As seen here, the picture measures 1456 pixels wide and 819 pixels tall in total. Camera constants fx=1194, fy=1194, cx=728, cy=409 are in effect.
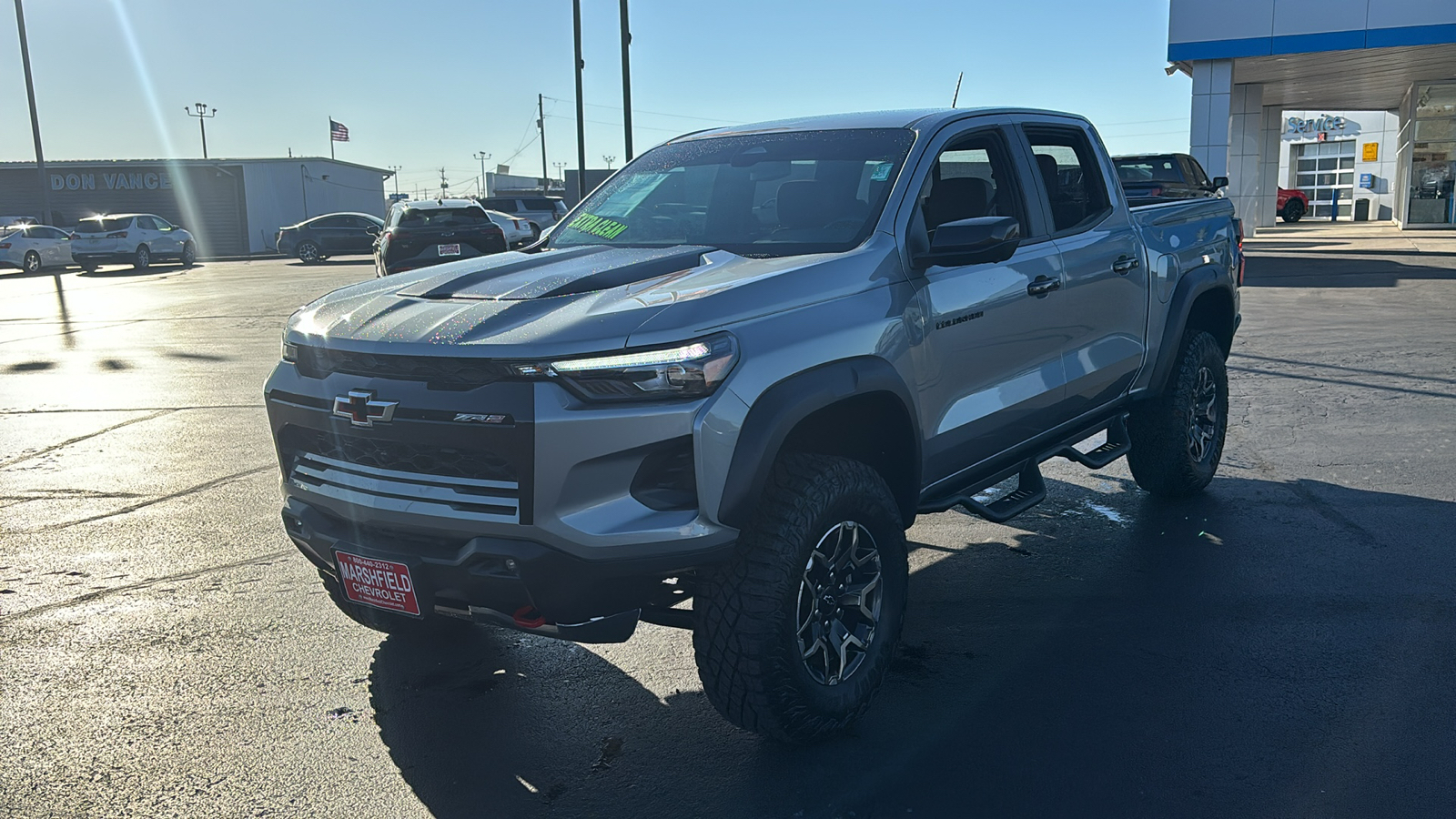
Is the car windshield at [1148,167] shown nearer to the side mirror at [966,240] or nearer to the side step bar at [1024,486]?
the side step bar at [1024,486]

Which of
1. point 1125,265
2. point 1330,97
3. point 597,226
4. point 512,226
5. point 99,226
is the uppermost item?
point 1330,97

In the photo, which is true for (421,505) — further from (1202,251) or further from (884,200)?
(1202,251)

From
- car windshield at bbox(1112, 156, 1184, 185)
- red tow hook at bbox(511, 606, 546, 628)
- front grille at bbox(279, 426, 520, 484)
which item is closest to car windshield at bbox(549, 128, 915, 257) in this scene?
front grille at bbox(279, 426, 520, 484)

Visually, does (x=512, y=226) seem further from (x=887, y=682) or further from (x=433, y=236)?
(x=887, y=682)

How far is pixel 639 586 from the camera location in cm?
321

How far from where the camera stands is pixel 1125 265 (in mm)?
5324

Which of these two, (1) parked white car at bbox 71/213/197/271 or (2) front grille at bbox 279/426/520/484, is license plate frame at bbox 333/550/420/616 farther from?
(1) parked white car at bbox 71/213/197/271

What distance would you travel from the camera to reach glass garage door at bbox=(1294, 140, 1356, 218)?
50219mm

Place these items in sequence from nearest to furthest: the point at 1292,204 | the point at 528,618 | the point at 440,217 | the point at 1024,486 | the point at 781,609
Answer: the point at 528,618 < the point at 781,609 < the point at 1024,486 < the point at 440,217 < the point at 1292,204

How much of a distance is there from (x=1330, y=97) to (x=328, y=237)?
3176cm

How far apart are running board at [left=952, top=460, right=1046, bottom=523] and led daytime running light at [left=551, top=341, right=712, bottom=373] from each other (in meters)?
1.57

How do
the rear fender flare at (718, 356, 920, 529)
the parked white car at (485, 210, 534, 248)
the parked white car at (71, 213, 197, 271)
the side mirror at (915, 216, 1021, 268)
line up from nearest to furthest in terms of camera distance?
the rear fender flare at (718, 356, 920, 529), the side mirror at (915, 216, 1021, 268), the parked white car at (485, 210, 534, 248), the parked white car at (71, 213, 197, 271)

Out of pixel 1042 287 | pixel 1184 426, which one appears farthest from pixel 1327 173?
pixel 1042 287

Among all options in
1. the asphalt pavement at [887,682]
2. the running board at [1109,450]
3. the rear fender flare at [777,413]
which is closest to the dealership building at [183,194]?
the asphalt pavement at [887,682]
